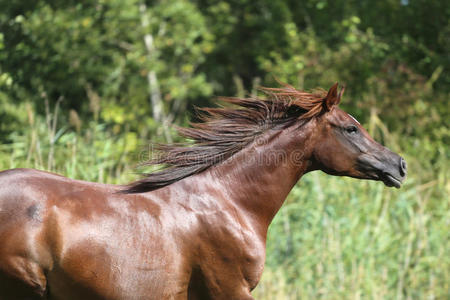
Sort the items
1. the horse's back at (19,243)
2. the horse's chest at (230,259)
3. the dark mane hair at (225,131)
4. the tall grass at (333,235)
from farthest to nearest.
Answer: the tall grass at (333,235), the dark mane hair at (225,131), the horse's chest at (230,259), the horse's back at (19,243)

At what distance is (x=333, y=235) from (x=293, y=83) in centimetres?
802

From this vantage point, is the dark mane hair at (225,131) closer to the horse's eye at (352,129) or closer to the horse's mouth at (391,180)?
the horse's eye at (352,129)

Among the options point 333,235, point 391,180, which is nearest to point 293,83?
point 333,235

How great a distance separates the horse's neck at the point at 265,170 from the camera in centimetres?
385

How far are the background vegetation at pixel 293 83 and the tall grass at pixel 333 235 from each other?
0.02 meters

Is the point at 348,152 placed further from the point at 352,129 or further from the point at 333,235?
the point at 333,235

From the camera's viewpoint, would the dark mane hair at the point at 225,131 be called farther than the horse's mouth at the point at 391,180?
No

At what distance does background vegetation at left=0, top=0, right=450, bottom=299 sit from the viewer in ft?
19.8

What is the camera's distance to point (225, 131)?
3.96 meters

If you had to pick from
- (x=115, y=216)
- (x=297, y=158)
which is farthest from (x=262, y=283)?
(x=115, y=216)

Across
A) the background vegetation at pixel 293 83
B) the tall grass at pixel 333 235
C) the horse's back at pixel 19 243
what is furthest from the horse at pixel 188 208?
the tall grass at pixel 333 235

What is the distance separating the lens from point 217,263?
3514mm

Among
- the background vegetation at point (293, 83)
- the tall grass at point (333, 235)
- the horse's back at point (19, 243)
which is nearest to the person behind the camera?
the horse's back at point (19, 243)

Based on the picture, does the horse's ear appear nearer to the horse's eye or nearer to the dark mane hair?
the dark mane hair
